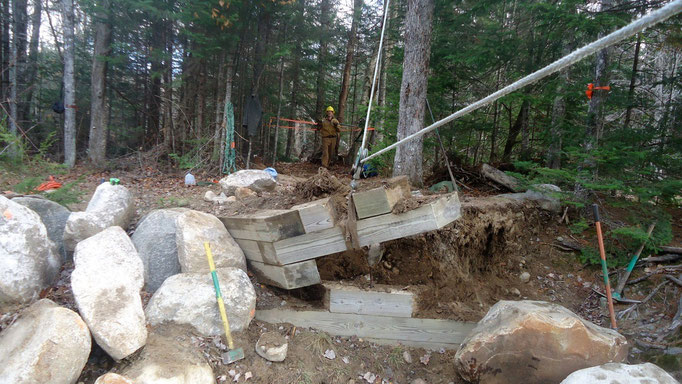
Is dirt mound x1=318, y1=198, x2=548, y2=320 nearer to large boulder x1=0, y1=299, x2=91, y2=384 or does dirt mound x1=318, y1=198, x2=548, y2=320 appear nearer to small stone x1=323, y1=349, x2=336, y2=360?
small stone x1=323, y1=349, x2=336, y2=360

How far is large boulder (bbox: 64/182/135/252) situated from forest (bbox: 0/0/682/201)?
2.14 metres

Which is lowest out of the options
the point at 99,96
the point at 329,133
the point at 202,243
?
the point at 202,243

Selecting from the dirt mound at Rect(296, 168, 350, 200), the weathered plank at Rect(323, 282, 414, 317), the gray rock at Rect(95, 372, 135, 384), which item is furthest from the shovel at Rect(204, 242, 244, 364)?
the dirt mound at Rect(296, 168, 350, 200)

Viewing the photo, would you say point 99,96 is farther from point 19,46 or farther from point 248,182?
point 248,182

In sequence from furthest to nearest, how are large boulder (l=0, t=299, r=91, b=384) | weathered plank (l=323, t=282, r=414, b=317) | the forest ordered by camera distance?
the forest
weathered plank (l=323, t=282, r=414, b=317)
large boulder (l=0, t=299, r=91, b=384)

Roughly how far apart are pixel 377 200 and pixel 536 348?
6.15 feet

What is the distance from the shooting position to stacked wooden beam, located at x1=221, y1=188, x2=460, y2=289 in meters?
3.43

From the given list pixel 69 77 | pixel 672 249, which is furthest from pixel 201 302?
pixel 69 77

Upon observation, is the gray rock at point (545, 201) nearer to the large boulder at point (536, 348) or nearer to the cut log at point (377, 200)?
the large boulder at point (536, 348)

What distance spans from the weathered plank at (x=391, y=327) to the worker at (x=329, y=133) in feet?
23.9

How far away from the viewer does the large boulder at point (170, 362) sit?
255 centimetres

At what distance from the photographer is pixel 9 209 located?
304 cm

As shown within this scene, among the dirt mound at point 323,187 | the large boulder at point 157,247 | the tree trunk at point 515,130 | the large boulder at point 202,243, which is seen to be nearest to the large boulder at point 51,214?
the large boulder at point 157,247

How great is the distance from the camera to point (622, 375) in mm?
2430
